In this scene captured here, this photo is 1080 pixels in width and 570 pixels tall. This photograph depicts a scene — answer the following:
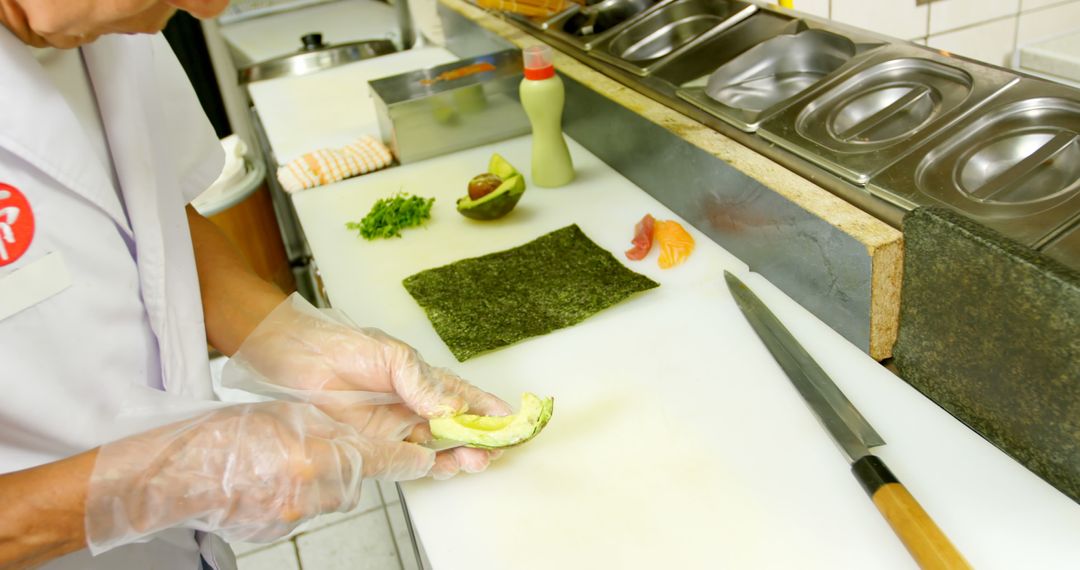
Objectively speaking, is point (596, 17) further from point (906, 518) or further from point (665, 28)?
point (906, 518)

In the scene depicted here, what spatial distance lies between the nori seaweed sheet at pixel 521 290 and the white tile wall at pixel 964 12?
4.49ft

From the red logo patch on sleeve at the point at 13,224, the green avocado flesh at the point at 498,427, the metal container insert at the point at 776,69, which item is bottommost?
the green avocado flesh at the point at 498,427

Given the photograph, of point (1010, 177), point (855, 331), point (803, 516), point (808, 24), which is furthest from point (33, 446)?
point (808, 24)

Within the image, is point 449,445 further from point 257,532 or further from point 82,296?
point 82,296

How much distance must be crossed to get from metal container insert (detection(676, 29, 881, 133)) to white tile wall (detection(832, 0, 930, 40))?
62 cm

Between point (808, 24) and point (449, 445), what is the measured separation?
3.77ft

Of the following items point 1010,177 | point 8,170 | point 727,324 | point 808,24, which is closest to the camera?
point 8,170

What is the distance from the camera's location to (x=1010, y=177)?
3.52 ft

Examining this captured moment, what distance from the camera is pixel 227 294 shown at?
1.14 metres

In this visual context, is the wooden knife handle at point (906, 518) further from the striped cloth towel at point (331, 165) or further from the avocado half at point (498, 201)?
the striped cloth towel at point (331, 165)

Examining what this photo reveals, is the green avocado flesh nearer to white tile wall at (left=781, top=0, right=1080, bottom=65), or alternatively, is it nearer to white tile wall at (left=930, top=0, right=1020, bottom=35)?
white tile wall at (left=781, top=0, right=1080, bottom=65)

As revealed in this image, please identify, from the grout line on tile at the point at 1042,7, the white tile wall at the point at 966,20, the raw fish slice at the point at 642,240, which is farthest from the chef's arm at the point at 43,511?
the grout line on tile at the point at 1042,7

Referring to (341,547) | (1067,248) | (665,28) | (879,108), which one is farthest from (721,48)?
(341,547)

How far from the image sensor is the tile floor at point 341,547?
2.09m
